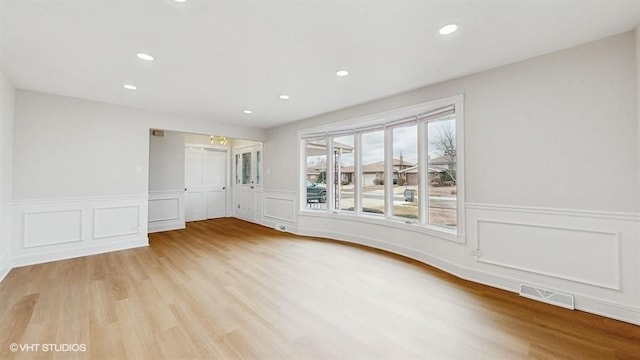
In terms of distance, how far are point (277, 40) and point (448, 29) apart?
4.76ft

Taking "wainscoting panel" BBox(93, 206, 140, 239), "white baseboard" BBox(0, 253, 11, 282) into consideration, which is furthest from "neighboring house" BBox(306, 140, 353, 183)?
"white baseboard" BBox(0, 253, 11, 282)

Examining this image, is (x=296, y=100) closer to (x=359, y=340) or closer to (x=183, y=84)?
(x=183, y=84)

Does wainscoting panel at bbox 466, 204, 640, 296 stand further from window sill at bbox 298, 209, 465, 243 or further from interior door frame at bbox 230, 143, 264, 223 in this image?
interior door frame at bbox 230, 143, 264, 223

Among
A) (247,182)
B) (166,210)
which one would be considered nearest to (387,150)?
(247,182)

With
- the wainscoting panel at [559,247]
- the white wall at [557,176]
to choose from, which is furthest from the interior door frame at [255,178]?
the wainscoting panel at [559,247]

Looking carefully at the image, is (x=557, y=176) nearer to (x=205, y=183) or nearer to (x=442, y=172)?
(x=442, y=172)

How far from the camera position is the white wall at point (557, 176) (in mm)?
2236

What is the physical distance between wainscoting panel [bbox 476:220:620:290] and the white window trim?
313mm

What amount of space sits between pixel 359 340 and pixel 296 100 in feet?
10.9

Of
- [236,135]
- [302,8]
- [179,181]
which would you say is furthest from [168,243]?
[302,8]

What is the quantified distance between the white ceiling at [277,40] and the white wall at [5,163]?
0.79 feet

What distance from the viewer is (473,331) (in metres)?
2.04

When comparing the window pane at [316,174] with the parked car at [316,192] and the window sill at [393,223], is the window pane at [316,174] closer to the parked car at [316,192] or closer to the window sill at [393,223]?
the parked car at [316,192]

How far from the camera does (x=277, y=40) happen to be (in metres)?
2.31
